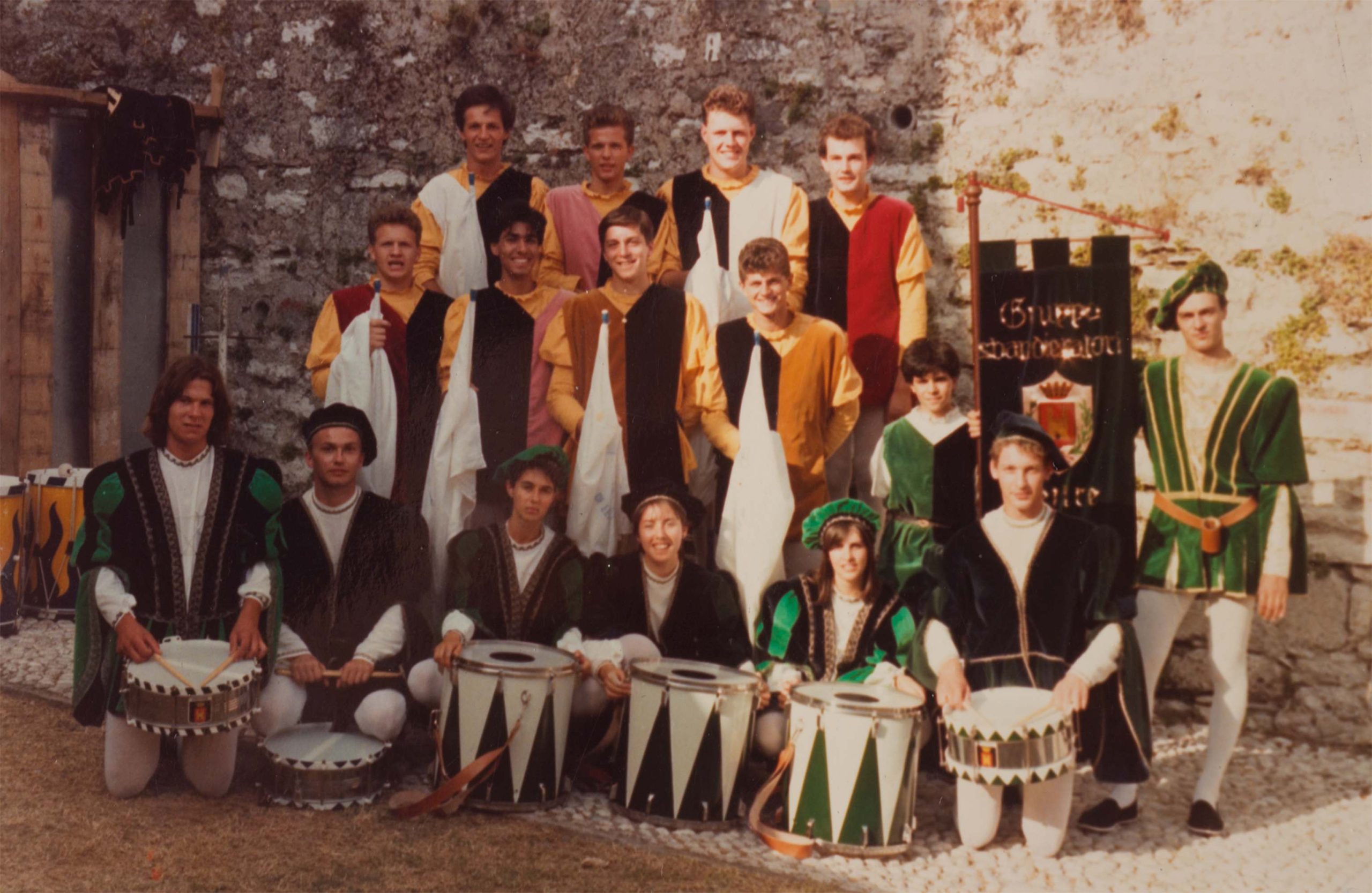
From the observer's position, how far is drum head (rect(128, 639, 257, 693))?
3785 millimetres

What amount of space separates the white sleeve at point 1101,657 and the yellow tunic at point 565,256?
2.13 meters

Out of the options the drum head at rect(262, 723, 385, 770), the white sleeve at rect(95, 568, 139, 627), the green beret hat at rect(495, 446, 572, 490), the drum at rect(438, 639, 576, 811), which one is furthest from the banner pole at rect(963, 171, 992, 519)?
the white sleeve at rect(95, 568, 139, 627)

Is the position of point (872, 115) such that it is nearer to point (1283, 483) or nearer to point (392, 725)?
point (1283, 483)

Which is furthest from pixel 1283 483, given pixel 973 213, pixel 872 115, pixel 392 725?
pixel 392 725

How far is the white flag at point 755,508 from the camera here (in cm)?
433

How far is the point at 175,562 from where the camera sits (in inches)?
159

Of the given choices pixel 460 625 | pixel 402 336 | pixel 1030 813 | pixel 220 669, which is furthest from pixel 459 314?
pixel 1030 813

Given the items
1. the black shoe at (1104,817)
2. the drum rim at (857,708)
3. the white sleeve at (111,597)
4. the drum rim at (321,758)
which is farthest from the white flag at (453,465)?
the black shoe at (1104,817)

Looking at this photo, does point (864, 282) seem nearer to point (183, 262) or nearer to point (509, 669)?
point (509, 669)

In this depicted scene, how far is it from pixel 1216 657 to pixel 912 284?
1.68m

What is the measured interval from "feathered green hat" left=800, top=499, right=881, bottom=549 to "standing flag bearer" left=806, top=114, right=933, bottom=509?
28.3 inches

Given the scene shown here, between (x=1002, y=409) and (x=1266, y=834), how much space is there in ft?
5.10

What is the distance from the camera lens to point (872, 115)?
5.41m

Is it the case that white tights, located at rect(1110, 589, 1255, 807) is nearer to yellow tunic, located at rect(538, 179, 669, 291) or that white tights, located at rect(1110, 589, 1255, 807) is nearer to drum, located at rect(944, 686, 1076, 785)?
drum, located at rect(944, 686, 1076, 785)
